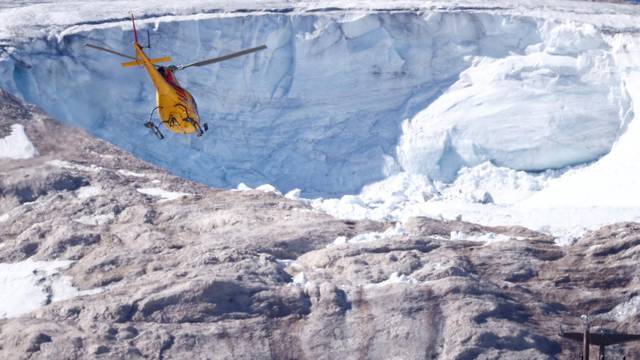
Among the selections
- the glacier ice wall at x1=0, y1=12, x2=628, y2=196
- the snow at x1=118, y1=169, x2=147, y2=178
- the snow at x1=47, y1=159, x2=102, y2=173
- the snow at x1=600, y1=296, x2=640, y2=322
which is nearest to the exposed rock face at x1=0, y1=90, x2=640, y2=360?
the snow at x1=600, y1=296, x2=640, y2=322

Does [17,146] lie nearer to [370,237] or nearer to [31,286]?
[31,286]

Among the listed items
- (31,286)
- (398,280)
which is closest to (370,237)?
(398,280)

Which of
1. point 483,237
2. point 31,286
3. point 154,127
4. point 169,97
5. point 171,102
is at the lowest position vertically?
point 31,286

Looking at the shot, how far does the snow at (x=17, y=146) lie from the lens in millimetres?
57969

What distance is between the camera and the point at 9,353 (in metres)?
47.8

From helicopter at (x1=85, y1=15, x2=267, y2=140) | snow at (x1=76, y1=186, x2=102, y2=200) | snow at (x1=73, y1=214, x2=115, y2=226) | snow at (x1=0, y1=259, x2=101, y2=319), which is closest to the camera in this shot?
snow at (x1=0, y1=259, x2=101, y2=319)

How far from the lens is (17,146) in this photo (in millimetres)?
58344

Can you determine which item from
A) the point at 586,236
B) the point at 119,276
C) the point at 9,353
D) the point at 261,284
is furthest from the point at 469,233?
the point at 9,353

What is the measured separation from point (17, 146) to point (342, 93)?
1256 centimetres

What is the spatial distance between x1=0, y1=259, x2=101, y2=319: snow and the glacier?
398 inches

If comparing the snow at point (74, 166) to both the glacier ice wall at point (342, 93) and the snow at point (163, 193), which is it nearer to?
the snow at point (163, 193)

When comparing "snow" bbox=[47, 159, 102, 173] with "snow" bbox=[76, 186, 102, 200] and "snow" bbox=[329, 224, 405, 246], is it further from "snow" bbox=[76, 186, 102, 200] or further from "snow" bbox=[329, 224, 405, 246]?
"snow" bbox=[329, 224, 405, 246]

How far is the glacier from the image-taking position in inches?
2427

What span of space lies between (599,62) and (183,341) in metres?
22.4
